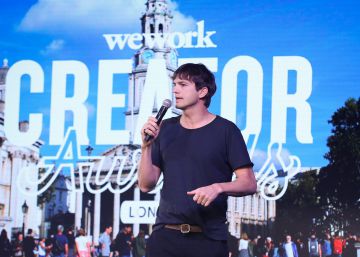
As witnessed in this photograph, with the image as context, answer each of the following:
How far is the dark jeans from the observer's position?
1.95 metres

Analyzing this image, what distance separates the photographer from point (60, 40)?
5496mm

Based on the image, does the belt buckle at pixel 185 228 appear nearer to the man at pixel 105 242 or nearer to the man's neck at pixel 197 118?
the man's neck at pixel 197 118

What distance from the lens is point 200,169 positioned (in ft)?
6.42

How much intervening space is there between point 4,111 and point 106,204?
1.09 meters

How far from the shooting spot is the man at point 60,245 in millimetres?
5492

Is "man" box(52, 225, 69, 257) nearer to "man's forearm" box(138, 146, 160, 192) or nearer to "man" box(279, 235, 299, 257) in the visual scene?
"man" box(279, 235, 299, 257)

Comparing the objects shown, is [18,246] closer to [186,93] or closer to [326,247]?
[326,247]

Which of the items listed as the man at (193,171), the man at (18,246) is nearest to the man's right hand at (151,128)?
the man at (193,171)

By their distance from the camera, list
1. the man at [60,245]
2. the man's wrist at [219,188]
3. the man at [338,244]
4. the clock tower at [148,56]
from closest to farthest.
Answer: the man's wrist at [219,188] → the man at [338,244] → the clock tower at [148,56] → the man at [60,245]

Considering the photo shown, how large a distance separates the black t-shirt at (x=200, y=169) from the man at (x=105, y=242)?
3441 millimetres

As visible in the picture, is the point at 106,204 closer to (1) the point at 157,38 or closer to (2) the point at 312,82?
(1) the point at 157,38

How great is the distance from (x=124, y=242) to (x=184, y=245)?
3.45 m

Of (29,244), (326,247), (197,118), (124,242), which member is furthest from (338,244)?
(197,118)

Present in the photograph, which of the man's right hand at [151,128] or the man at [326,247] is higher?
the man's right hand at [151,128]
